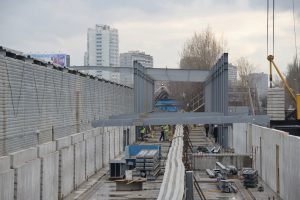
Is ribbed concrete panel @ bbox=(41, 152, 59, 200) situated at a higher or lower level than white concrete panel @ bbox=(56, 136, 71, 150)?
lower

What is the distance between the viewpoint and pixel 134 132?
190 ft

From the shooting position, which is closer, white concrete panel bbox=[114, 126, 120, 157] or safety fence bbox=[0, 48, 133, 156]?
safety fence bbox=[0, 48, 133, 156]

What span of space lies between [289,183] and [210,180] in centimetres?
816

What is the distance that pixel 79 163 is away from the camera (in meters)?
29.1

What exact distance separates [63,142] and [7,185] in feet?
29.3

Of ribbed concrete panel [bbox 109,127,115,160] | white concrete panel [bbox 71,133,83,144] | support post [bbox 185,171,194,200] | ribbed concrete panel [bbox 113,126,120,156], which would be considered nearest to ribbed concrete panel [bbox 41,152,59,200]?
white concrete panel [bbox 71,133,83,144]

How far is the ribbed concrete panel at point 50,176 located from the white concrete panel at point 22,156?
1033mm

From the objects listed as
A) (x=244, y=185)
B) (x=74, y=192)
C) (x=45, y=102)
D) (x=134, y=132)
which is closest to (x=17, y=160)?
(x=45, y=102)

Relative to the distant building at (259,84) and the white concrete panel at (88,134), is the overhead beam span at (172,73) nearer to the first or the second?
the white concrete panel at (88,134)

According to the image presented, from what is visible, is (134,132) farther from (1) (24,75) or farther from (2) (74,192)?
(1) (24,75)

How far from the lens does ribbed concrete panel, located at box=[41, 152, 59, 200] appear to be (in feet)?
70.3

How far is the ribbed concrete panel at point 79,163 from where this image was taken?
28.1m

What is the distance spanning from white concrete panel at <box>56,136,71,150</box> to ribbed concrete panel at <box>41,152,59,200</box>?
2.03ft

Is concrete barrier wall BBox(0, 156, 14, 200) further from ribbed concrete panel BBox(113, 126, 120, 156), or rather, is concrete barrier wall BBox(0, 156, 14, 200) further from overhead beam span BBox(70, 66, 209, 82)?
overhead beam span BBox(70, 66, 209, 82)
